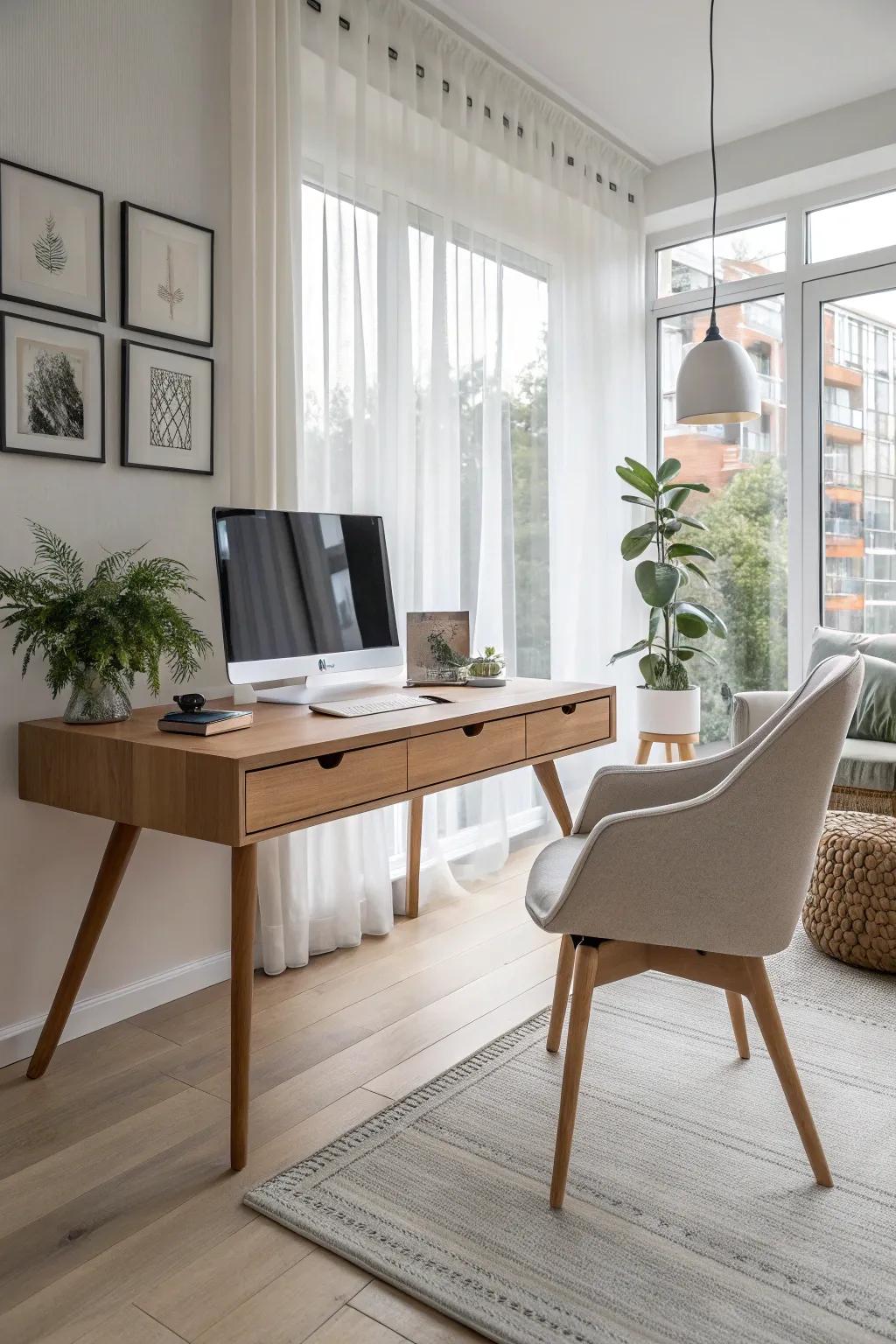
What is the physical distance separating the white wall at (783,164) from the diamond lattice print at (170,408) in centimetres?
241

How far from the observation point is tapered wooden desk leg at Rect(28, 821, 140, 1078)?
2.00 m

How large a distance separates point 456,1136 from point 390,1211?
25 cm

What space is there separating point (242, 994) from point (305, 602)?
3.16ft

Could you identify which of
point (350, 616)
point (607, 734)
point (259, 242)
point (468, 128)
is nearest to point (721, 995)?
point (607, 734)

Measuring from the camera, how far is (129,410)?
223 centimetres

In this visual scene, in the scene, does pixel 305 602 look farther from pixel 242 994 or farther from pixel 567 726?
pixel 242 994

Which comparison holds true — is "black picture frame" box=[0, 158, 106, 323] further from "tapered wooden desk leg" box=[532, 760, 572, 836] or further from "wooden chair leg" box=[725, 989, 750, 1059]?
"wooden chair leg" box=[725, 989, 750, 1059]

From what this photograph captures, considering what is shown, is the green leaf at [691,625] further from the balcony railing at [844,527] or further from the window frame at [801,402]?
the balcony railing at [844,527]

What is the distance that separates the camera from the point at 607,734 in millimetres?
2711

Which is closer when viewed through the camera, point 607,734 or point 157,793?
point 157,793

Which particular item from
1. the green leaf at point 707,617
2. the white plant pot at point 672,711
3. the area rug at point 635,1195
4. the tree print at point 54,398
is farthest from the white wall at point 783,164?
the area rug at point 635,1195

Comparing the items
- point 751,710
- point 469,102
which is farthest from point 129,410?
point 751,710

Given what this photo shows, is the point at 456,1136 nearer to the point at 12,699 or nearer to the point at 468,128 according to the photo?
the point at 12,699

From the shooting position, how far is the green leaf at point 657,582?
3746 millimetres
